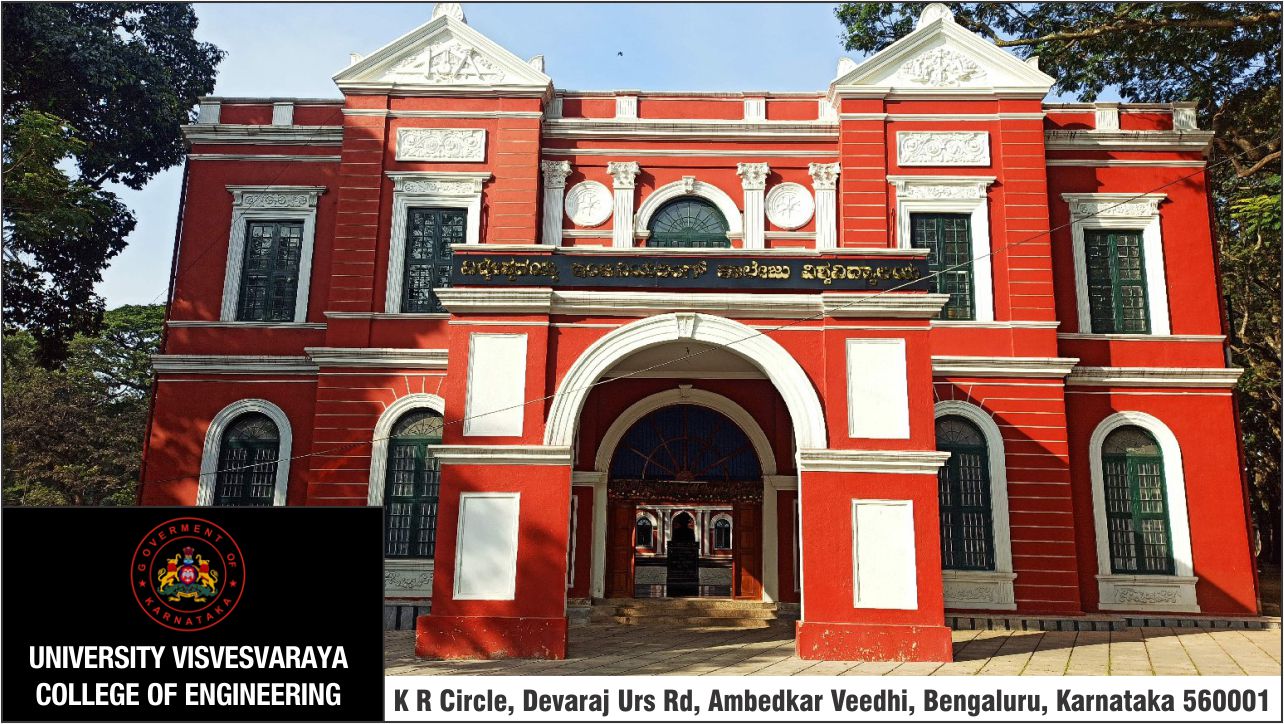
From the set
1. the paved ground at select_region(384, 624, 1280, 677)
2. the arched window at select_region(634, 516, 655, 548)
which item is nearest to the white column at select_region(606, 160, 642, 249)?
the paved ground at select_region(384, 624, 1280, 677)

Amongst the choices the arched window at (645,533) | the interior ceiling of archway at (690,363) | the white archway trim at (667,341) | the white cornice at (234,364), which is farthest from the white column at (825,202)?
the arched window at (645,533)

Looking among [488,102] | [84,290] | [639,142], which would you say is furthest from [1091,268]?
[84,290]

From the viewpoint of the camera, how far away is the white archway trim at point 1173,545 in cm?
1366

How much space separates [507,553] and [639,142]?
777 centimetres

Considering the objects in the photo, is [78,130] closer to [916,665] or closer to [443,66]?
[443,66]

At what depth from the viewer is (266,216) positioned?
50.9 ft

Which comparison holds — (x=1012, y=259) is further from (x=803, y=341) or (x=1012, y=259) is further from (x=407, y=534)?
(x=407, y=534)

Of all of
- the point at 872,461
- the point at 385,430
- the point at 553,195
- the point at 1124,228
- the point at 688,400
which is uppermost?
the point at 553,195

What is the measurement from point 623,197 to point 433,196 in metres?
2.99

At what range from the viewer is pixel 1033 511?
1369 cm

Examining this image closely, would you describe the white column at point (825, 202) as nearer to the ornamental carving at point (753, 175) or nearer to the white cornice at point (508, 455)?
the ornamental carving at point (753, 175)

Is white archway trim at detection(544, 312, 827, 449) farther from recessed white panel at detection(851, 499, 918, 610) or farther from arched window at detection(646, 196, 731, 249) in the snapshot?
arched window at detection(646, 196, 731, 249)

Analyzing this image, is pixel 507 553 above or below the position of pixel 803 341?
below

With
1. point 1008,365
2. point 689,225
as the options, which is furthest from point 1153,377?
point 689,225
